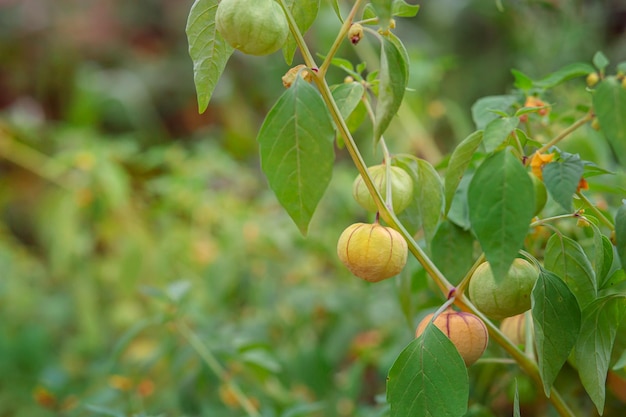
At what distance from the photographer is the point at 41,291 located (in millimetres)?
1653

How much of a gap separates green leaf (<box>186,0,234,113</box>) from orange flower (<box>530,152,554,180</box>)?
211 mm

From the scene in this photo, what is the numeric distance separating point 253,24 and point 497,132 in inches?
6.2

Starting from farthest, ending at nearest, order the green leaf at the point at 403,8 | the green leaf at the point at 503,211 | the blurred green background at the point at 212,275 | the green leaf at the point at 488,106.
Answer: the blurred green background at the point at 212,275 → the green leaf at the point at 488,106 → the green leaf at the point at 403,8 → the green leaf at the point at 503,211

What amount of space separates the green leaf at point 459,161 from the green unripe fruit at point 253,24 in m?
0.14

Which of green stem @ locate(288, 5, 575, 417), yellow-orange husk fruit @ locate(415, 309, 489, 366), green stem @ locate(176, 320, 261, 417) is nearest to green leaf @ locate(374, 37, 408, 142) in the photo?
green stem @ locate(288, 5, 575, 417)

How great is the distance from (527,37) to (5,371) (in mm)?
1270

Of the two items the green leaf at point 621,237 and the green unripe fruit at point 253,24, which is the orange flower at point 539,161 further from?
the green unripe fruit at point 253,24

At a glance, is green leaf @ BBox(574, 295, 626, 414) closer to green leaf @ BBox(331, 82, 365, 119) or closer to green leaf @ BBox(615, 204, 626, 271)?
green leaf @ BBox(615, 204, 626, 271)

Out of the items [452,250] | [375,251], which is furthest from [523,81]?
[375,251]

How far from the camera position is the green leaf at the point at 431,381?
410mm

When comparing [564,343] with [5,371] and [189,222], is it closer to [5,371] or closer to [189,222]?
[5,371]

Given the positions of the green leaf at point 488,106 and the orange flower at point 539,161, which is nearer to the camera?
the orange flower at point 539,161

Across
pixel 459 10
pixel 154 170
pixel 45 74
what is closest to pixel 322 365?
pixel 154 170

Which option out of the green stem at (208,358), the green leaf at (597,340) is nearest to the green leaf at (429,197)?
the green leaf at (597,340)
